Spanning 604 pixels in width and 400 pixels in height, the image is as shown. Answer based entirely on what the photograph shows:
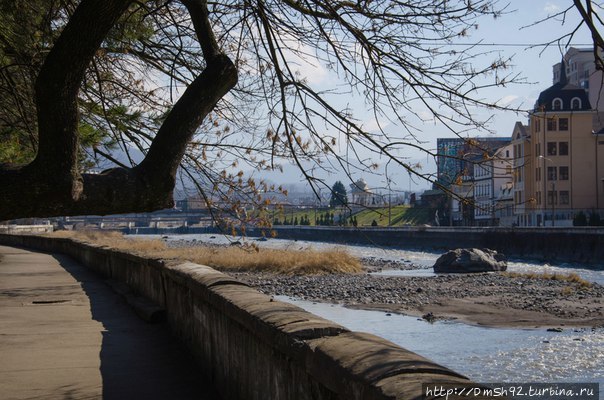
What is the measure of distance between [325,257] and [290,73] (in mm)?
36641

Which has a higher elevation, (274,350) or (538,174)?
(538,174)

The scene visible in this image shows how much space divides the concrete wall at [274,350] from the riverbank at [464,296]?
53.6ft

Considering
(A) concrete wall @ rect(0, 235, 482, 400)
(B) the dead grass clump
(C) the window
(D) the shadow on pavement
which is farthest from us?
(C) the window

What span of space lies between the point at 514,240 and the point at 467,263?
67.8 feet

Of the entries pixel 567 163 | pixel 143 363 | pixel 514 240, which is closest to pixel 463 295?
pixel 143 363

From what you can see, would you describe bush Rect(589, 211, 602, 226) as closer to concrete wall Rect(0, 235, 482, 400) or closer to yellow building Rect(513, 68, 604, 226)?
yellow building Rect(513, 68, 604, 226)

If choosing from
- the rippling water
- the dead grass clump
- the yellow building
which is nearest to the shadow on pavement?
the rippling water

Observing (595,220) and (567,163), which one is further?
(567,163)

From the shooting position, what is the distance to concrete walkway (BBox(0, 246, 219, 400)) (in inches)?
303

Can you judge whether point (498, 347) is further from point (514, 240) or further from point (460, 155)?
point (514, 240)

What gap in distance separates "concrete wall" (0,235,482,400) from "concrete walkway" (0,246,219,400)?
0.31m

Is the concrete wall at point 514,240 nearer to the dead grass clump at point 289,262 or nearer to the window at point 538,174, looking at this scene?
the dead grass clump at point 289,262

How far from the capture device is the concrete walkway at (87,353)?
303 inches

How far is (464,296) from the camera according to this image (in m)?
31.8
